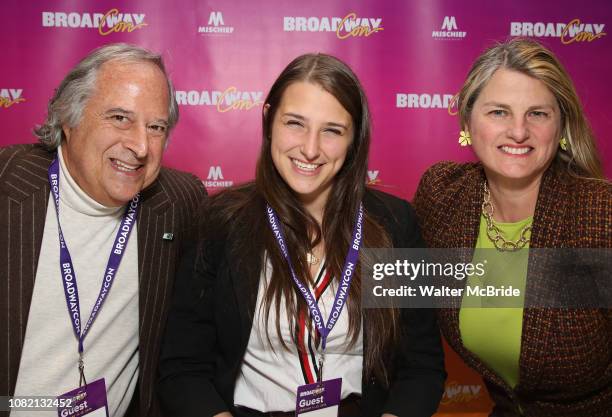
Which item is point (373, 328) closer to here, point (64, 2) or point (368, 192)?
point (368, 192)

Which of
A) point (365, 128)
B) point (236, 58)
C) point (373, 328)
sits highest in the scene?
point (236, 58)

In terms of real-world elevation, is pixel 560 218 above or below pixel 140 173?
below

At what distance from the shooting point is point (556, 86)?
7.00 feet

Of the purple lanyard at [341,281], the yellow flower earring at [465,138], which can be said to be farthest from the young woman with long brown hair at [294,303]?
the yellow flower earring at [465,138]

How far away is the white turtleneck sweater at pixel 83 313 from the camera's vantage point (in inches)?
78.4

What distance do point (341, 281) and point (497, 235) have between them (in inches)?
27.4

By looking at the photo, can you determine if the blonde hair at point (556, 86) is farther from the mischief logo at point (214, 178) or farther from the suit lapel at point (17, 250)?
the mischief logo at point (214, 178)

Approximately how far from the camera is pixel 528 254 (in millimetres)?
2186

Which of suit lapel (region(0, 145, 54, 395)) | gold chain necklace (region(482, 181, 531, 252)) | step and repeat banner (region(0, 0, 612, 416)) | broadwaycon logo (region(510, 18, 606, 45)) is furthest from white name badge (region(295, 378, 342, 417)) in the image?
broadwaycon logo (region(510, 18, 606, 45))

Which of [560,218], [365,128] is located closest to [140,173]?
[365,128]

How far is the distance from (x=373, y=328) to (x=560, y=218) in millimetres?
801

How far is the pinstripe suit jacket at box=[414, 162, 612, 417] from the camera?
80.1 inches

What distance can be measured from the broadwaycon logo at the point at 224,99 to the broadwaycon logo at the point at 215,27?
0.36 m

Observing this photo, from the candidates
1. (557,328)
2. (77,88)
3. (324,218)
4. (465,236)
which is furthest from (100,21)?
(557,328)
